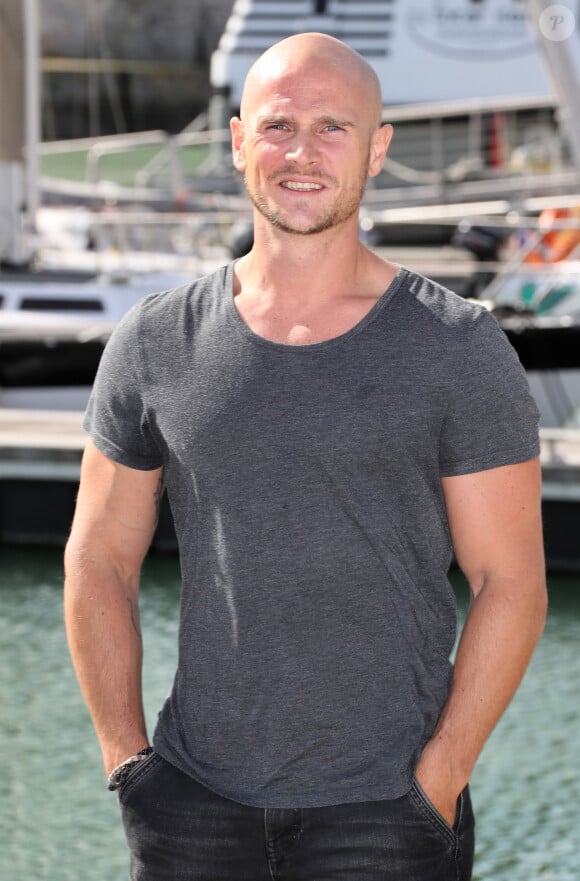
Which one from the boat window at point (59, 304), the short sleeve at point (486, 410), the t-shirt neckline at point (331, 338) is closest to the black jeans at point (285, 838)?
the short sleeve at point (486, 410)

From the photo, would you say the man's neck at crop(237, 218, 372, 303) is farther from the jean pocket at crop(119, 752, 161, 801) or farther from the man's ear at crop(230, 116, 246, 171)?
the jean pocket at crop(119, 752, 161, 801)

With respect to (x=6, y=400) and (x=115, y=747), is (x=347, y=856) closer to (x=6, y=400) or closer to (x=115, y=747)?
(x=115, y=747)

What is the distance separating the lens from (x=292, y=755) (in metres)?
1.94

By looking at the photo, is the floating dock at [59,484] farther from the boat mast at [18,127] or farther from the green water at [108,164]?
the green water at [108,164]

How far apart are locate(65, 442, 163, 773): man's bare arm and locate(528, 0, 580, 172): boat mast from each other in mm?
8595

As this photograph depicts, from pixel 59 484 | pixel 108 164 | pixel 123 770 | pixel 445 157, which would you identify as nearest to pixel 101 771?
pixel 59 484

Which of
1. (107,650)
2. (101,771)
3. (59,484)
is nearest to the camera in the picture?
(107,650)

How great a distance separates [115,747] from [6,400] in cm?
989

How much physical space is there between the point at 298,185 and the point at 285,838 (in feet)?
2.73

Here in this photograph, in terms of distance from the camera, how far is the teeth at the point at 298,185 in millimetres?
2059

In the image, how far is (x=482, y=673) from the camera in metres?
2.01

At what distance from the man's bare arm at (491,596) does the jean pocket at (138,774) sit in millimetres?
371

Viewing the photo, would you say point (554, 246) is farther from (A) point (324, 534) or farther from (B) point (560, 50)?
(A) point (324, 534)

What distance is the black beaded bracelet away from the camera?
2051 millimetres
